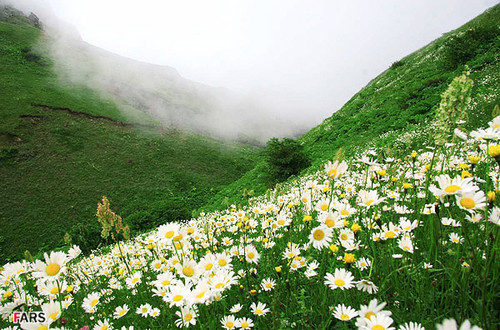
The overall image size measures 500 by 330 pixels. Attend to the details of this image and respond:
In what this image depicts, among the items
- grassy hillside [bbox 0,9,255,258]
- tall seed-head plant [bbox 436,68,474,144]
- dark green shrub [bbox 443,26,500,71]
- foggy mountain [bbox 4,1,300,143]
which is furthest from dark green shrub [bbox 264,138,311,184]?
foggy mountain [bbox 4,1,300,143]

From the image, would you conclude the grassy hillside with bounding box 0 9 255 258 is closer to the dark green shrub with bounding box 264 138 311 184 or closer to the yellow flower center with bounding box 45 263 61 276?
the dark green shrub with bounding box 264 138 311 184

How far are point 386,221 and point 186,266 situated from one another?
7.69 feet

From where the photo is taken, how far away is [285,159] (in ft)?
65.6

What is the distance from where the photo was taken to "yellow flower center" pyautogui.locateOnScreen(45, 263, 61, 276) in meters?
2.11

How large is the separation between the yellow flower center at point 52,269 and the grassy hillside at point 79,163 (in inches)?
1043

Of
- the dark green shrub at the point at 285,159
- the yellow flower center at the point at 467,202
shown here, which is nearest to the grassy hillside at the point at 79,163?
the dark green shrub at the point at 285,159

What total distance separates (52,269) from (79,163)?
1970 inches

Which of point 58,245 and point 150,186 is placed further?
point 150,186

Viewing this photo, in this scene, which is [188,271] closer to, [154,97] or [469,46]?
[469,46]

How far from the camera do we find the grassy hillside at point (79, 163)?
3180 cm

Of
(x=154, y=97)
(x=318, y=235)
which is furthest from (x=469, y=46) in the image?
(x=154, y=97)

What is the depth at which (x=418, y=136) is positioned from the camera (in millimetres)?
9938

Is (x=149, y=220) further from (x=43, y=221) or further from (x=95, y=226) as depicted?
(x=43, y=221)

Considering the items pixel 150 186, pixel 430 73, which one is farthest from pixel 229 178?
pixel 430 73
